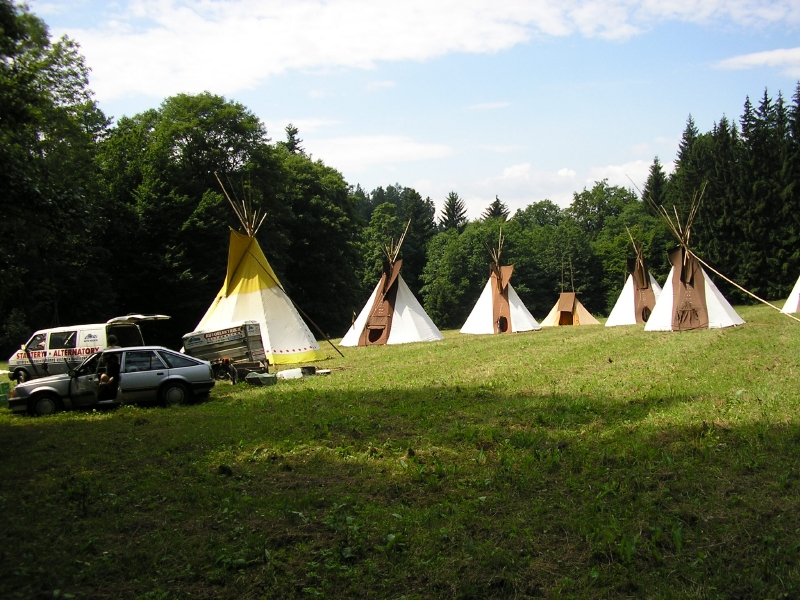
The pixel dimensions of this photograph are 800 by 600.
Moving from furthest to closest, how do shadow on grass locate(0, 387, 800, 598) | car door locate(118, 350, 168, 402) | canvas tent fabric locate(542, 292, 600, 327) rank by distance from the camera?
canvas tent fabric locate(542, 292, 600, 327) < car door locate(118, 350, 168, 402) < shadow on grass locate(0, 387, 800, 598)

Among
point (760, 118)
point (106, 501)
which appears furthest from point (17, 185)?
point (760, 118)

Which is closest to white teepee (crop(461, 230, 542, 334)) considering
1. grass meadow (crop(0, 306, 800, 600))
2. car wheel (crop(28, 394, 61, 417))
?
grass meadow (crop(0, 306, 800, 600))

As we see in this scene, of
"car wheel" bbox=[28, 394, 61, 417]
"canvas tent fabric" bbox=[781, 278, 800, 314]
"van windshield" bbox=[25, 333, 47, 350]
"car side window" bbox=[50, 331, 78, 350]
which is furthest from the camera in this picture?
"canvas tent fabric" bbox=[781, 278, 800, 314]

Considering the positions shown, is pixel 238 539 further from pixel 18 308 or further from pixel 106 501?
pixel 18 308

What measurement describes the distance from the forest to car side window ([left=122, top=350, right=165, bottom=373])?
2460mm

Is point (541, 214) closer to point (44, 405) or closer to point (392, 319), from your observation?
point (392, 319)

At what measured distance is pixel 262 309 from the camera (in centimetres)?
2178

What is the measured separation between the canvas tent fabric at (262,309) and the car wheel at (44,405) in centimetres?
797

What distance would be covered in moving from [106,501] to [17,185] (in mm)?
4752

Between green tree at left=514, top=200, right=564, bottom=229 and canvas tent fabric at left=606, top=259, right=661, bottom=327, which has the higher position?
green tree at left=514, top=200, right=564, bottom=229

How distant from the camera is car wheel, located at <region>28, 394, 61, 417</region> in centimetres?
1362

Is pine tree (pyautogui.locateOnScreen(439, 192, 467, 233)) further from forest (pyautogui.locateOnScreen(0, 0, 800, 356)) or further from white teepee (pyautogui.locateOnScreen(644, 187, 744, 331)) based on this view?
white teepee (pyautogui.locateOnScreen(644, 187, 744, 331))

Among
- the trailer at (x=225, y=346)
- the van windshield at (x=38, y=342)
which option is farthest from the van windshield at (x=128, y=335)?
the trailer at (x=225, y=346)

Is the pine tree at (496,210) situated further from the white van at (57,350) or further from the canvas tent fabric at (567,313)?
the white van at (57,350)
